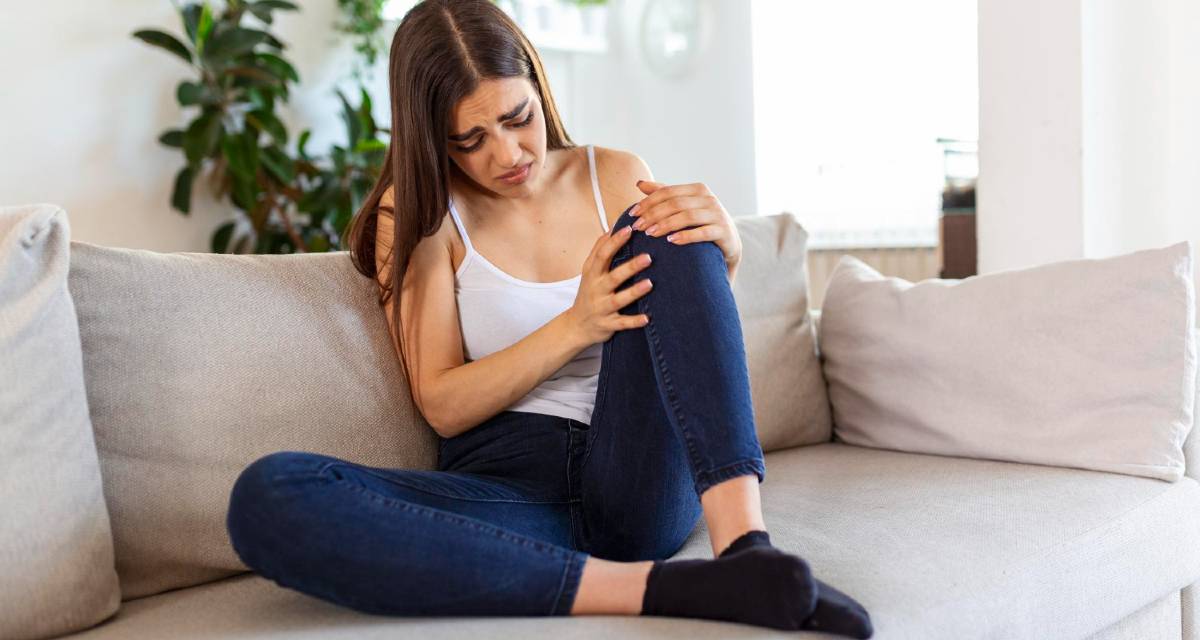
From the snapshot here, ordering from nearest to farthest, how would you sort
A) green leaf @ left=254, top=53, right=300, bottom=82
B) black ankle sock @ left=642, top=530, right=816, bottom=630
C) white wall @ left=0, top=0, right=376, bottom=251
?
black ankle sock @ left=642, top=530, right=816, bottom=630, white wall @ left=0, top=0, right=376, bottom=251, green leaf @ left=254, top=53, right=300, bottom=82

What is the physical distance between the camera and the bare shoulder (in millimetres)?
1612

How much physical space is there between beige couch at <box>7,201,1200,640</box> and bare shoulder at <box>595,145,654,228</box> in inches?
14.8

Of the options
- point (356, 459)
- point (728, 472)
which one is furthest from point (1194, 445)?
point (356, 459)

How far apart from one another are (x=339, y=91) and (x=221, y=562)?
276cm

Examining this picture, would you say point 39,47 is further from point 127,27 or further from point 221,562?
point 221,562

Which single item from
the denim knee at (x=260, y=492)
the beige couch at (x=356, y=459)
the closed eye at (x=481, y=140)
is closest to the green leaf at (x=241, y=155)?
the beige couch at (x=356, y=459)

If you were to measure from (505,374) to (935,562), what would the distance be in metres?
0.56

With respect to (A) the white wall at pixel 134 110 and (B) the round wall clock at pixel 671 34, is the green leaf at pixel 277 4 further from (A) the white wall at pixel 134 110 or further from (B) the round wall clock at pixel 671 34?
(B) the round wall clock at pixel 671 34

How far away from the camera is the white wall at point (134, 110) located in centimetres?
329

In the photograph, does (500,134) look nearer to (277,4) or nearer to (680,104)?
(277,4)

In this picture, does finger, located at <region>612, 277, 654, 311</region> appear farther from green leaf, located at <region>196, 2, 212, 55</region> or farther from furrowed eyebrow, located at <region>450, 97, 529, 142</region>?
green leaf, located at <region>196, 2, 212, 55</region>

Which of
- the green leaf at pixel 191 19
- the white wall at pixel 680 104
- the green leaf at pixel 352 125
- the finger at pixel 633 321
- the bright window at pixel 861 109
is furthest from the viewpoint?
the white wall at pixel 680 104

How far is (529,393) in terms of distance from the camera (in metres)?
1.44

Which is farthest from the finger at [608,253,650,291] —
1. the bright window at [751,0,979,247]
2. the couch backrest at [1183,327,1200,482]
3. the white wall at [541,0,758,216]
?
the white wall at [541,0,758,216]
